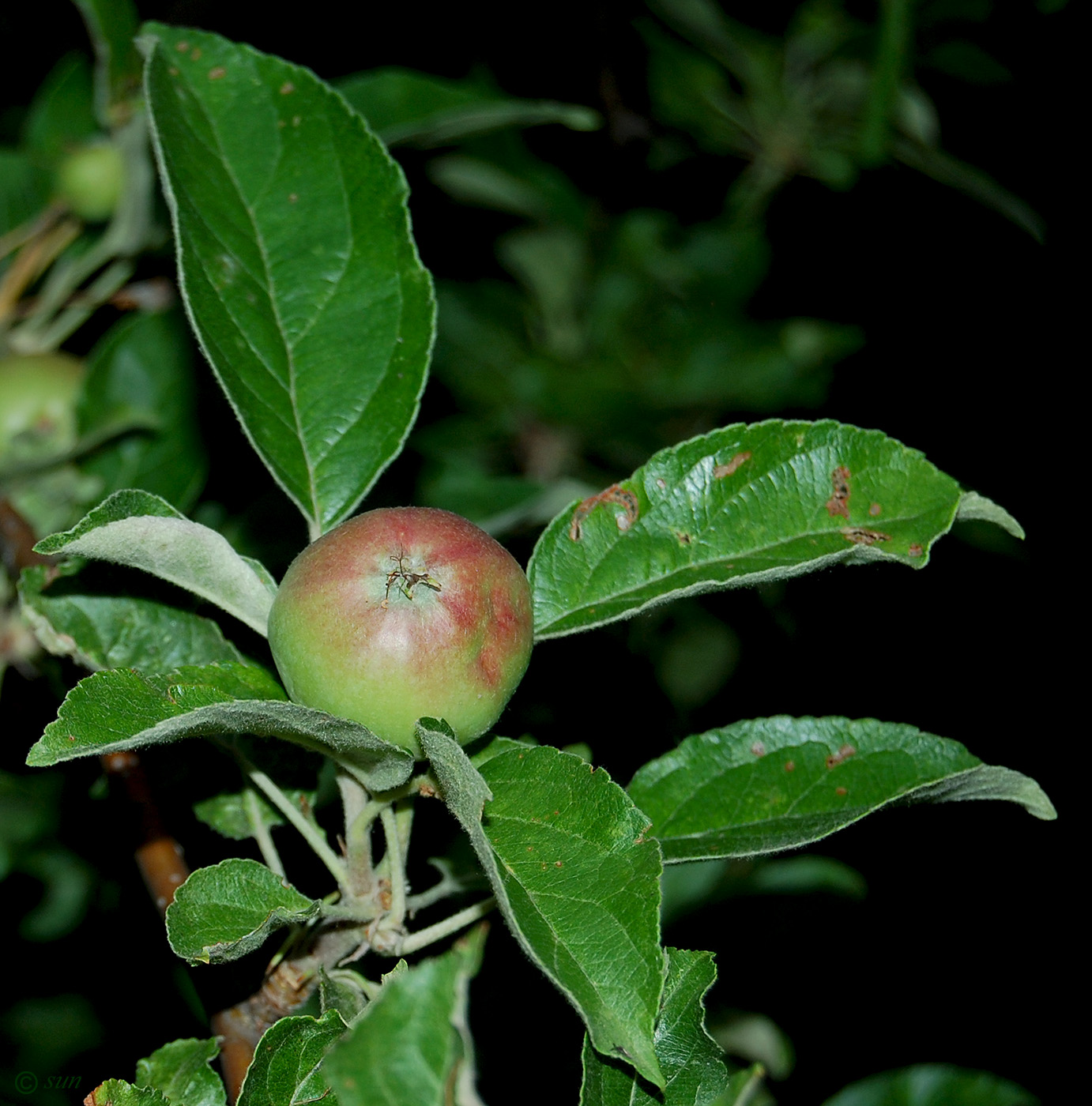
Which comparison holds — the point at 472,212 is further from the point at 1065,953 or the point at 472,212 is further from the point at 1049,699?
the point at 1065,953

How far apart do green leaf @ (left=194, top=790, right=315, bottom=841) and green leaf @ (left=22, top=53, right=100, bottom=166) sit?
141 centimetres

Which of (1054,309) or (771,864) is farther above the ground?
(1054,309)

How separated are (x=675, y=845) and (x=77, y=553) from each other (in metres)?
0.57

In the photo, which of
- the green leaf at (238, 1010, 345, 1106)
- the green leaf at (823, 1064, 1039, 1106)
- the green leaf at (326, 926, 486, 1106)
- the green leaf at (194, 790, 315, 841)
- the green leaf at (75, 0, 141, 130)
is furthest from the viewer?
the green leaf at (75, 0, 141, 130)

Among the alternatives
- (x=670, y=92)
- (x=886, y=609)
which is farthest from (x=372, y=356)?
(x=670, y=92)

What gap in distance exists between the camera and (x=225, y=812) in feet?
3.99

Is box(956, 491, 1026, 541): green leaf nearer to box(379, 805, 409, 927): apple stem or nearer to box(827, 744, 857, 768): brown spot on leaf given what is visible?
box(827, 744, 857, 768): brown spot on leaf

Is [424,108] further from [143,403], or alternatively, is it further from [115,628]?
[115,628]

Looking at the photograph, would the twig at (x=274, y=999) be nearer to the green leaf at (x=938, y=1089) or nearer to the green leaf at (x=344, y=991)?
the green leaf at (x=344, y=991)

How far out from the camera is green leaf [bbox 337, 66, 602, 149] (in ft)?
5.90

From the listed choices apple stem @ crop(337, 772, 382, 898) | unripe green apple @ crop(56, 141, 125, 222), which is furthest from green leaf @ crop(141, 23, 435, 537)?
unripe green apple @ crop(56, 141, 125, 222)

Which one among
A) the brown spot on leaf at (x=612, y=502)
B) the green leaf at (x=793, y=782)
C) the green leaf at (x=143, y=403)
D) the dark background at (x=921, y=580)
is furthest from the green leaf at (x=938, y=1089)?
the green leaf at (x=143, y=403)

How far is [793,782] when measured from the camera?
45.0 inches

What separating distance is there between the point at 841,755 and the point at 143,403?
4.19 ft
